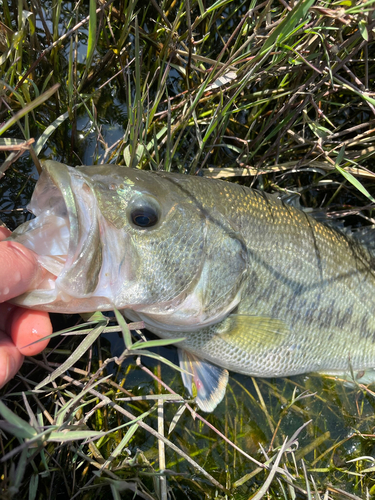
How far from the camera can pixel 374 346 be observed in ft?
8.38

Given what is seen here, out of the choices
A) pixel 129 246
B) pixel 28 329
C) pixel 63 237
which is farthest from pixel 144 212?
pixel 28 329

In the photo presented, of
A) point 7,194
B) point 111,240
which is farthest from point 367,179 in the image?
point 7,194

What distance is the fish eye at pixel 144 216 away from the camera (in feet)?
5.65

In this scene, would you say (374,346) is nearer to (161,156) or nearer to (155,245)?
(155,245)

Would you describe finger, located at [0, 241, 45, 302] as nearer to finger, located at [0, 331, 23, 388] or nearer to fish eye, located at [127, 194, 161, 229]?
finger, located at [0, 331, 23, 388]

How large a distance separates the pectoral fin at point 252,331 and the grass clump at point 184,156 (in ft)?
1.42

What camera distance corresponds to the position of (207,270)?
1.92 metres

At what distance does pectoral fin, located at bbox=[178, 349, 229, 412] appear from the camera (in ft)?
7.72

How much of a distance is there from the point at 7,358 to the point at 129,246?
2.83ft

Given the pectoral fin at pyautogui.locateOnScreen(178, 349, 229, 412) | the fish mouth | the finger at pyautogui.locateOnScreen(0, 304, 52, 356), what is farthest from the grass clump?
the fish mouth

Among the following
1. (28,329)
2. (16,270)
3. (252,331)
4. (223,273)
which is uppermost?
(16,270)

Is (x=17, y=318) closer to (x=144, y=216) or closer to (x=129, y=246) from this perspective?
(x=129, y=246)

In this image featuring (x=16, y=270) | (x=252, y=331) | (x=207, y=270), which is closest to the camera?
(x=16, y=270)

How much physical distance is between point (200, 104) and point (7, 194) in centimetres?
153
